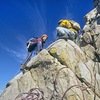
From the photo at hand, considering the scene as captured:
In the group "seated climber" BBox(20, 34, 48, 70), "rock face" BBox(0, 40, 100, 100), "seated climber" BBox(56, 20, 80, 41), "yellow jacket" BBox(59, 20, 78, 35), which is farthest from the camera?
"yellow jacket" BBox(59, 20, 78, 35)

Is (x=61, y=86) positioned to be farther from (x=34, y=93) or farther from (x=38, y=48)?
(x=38, y=48)

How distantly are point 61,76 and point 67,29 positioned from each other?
8.47 m

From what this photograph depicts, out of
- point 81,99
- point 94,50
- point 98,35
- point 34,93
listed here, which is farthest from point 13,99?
point 98,35

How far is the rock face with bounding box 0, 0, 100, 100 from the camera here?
20.5 metres

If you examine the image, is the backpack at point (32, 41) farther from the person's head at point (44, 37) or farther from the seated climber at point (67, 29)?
the seated climber at point (67, 29)

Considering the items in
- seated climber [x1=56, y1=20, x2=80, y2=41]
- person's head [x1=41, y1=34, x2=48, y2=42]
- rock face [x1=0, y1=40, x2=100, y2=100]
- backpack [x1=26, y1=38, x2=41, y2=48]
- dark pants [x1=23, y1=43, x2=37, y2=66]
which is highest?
seated climber [x1=56, y1=20, x2=80, y2=41]

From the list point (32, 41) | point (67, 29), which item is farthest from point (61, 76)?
point (67, 29)

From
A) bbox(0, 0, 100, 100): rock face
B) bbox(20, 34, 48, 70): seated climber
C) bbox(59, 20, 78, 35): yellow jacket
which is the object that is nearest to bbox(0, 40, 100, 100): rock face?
bbox(0, 0, 100, 100): rock face

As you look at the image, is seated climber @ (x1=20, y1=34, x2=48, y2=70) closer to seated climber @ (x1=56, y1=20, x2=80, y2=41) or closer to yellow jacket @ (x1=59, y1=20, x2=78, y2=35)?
seated climber @ (x1=56, y1=20, x2=80, y2=41)

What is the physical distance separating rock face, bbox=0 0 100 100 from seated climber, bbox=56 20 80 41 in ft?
3.78

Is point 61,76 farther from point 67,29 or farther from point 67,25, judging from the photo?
point 67,25

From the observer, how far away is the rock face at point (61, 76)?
20531mm

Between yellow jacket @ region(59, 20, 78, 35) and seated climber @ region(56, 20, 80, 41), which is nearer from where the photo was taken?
seated climber @ region(56, 20, 80, 41)

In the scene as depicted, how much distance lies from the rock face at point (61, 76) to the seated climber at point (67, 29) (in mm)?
1152
